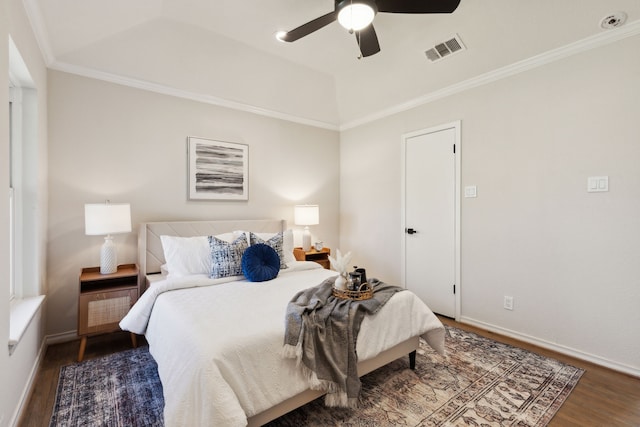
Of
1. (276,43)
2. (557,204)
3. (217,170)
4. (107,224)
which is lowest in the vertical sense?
(107,224)

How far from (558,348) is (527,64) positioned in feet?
8.42

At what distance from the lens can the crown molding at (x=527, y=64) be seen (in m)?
2.34

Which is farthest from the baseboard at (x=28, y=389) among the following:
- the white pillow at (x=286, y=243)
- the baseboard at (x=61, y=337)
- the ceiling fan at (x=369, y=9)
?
the ceiling fan at (x=369, y=9)

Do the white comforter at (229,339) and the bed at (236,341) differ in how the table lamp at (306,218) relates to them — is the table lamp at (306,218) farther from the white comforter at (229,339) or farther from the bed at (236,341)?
the white comforter at (229,339)

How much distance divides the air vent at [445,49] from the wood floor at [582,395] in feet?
9.44

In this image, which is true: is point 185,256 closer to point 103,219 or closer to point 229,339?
point 103,219

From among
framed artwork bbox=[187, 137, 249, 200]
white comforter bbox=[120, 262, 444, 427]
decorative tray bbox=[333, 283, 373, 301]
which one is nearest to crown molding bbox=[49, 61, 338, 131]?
framed artwork bbox=[187, 137, 249, 200]

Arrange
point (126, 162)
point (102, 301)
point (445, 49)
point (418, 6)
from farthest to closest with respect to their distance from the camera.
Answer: point (126, 162) < point (445, 49) < point (102, 301) < point (418, 6)

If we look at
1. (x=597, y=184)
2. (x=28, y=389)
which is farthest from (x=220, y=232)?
(x=597, y=184)

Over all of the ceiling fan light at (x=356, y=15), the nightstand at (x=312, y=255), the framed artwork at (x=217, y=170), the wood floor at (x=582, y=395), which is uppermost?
the ceiling fan light at (x=356, y=15)

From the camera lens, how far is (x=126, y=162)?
3.13 m

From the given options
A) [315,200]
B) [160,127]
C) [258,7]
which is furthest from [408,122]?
[160,127]

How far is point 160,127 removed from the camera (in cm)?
332

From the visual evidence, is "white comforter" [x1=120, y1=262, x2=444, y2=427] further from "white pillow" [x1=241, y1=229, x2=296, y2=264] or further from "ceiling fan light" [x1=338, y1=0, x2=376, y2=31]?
Answer: "ceiling fan light" [x1=338, y1=0, x2=376, y2=31]
